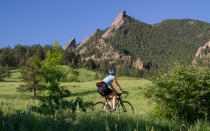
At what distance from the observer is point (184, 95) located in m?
7.14

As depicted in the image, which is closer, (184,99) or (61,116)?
(61,116)

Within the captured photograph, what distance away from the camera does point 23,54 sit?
143375 millimetres

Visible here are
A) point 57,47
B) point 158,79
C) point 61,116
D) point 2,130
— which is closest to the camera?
point 2,130

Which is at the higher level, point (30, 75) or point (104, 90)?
point (30, 75)

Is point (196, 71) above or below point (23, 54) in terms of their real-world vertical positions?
below

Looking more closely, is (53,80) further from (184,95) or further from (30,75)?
(30,75)

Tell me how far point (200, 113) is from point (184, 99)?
89cm

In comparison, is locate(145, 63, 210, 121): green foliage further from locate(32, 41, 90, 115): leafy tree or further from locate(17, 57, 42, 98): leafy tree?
locate(17, 57, 42, 98): leafy tree

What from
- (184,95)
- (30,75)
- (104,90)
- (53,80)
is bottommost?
(184,95)

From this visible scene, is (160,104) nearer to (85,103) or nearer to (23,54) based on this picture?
(85,103)

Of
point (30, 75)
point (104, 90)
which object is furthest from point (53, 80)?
point (30, 75)

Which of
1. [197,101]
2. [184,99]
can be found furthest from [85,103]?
[197,101]

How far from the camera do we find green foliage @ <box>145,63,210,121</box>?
23.6 ft

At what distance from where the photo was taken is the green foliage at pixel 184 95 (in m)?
7.20
